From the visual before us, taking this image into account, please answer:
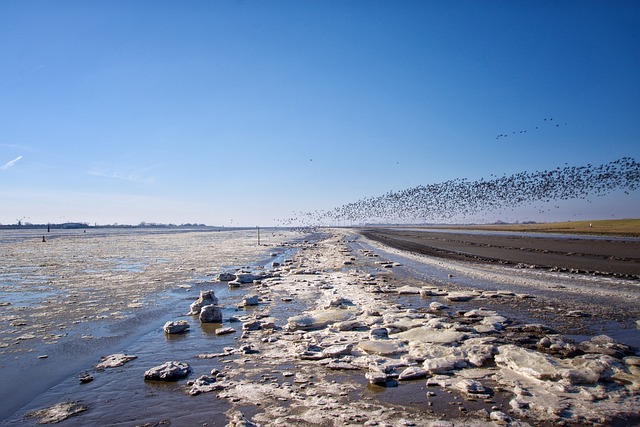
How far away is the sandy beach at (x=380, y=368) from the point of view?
15.3ft

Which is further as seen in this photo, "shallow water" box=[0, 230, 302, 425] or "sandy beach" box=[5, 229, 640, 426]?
"shallow water" box=[0, 230, 302, 425]

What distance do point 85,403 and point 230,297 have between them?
7898 millimetres

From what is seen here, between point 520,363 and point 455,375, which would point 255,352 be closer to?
point 455,375

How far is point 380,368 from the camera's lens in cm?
599

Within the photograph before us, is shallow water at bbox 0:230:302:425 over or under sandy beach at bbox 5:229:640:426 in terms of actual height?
over

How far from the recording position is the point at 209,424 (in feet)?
14.6

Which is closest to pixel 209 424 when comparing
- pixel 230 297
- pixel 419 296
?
pixel 230 297

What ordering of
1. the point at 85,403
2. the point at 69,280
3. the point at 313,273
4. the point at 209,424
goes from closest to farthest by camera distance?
the point at 209,424, the point at 85,403, the point at 69,280, the point at 313,273

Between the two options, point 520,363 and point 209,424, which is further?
point 520,363

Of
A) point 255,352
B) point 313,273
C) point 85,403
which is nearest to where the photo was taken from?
point 85,403

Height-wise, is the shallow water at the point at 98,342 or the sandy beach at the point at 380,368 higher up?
the shallow water at the point at 98,342

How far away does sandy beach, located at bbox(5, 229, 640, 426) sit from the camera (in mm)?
4664

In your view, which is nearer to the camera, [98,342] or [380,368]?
[380,368]

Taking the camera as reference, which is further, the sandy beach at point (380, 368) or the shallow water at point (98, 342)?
the shallow water at point (98, 342)
